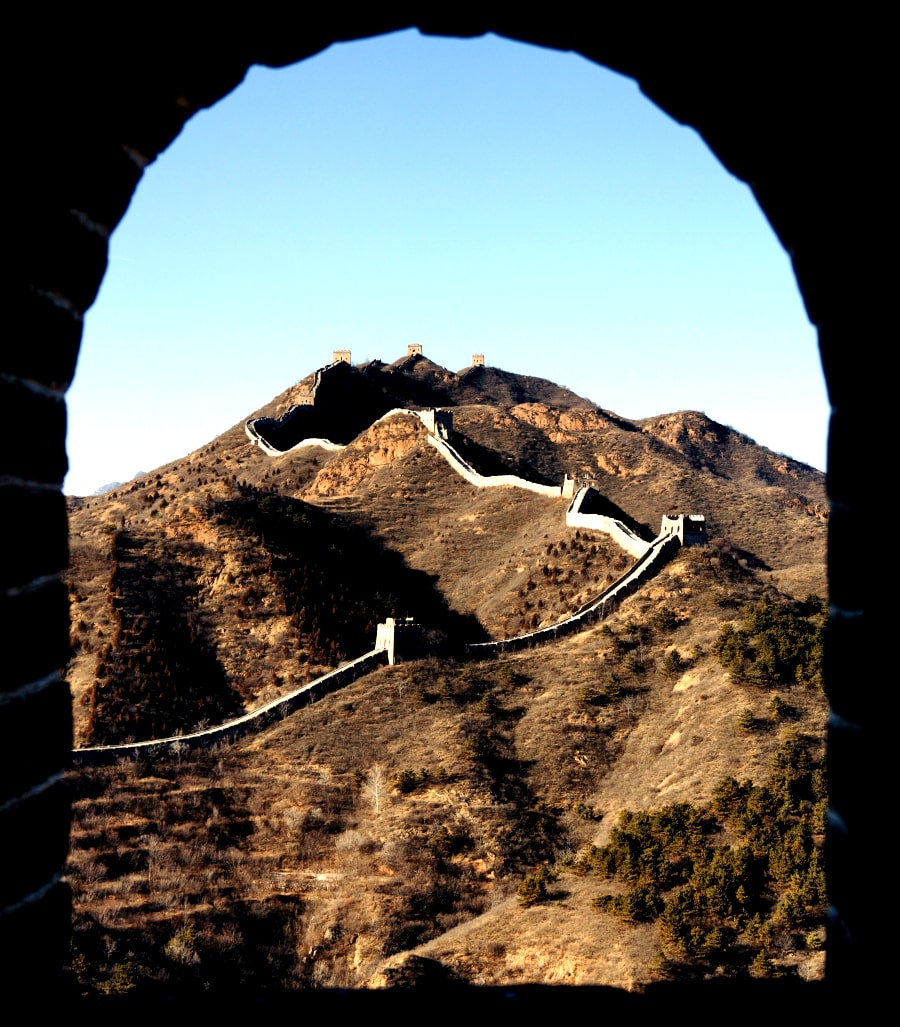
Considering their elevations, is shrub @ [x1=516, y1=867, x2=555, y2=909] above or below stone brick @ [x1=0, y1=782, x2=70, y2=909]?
below

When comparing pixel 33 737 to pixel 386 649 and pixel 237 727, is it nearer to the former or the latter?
pixel 237 727

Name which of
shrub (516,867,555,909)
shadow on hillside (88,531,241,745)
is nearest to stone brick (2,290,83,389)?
shrub (516,867,555,909)

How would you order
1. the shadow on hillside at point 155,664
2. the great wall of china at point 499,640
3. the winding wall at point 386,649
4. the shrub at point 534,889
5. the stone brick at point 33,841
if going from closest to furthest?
the stone brick at point 33,841 < the shrub at point 534,889 < the winding wall at point 386,649 < the great wall of china at point 499,640 < the shadow on hillside at point 155,664

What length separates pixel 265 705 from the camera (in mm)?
38531

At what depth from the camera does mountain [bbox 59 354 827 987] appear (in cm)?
2344

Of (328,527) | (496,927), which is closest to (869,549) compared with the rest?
(496,927)

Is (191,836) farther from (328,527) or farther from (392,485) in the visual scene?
(392,485)

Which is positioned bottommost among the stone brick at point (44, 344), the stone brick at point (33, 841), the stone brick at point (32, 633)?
the stone brick at point (33, 841)

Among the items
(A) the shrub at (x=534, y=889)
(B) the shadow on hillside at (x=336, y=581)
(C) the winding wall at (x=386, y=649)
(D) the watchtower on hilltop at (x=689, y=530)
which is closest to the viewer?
(A) the shrub at (x=534, y=889)

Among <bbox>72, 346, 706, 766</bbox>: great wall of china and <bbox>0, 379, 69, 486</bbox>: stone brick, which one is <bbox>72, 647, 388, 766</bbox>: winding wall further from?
<bbox>0, 379, 69, 486</bbox>: stone brick

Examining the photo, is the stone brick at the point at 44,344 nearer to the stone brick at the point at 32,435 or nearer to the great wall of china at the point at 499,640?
the stone brick at the point at 32,435

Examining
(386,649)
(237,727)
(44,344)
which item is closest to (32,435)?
(44,344)

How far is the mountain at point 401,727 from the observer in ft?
76.9

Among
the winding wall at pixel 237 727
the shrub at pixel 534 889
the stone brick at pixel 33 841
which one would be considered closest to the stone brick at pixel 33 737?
the stone brick at pixel 33 841
